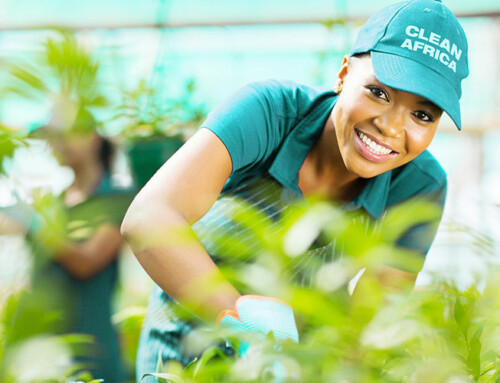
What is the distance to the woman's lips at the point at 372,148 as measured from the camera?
102cm

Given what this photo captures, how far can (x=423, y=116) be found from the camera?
103cm

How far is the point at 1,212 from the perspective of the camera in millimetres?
387

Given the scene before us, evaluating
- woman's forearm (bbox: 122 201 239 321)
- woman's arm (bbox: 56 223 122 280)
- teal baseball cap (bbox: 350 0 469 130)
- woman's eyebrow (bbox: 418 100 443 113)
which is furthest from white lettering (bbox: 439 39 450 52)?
woman's arm (bbox: 56 223 122 280)

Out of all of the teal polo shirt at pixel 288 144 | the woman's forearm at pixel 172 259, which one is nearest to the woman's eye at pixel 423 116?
the teal polo shirt at pixel 288 144

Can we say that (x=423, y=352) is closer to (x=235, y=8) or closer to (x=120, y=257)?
(x=120, y=257)

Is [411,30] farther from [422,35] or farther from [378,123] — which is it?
[378,123]

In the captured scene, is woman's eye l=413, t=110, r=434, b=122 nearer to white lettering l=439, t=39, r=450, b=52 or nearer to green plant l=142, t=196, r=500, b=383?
white lettering l=439, t=39, r=450, b=52

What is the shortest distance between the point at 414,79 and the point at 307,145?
306mm

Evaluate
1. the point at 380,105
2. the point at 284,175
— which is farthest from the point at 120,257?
the point at 380,105

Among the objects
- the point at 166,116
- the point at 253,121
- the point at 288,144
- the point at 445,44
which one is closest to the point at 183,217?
the point at 253,121

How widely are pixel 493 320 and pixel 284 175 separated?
27.9 inches

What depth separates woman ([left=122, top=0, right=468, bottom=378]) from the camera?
35.2 inches

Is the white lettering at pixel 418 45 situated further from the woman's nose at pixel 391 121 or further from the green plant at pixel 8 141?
the green plant at pixel 8 141

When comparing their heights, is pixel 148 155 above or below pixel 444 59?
below
